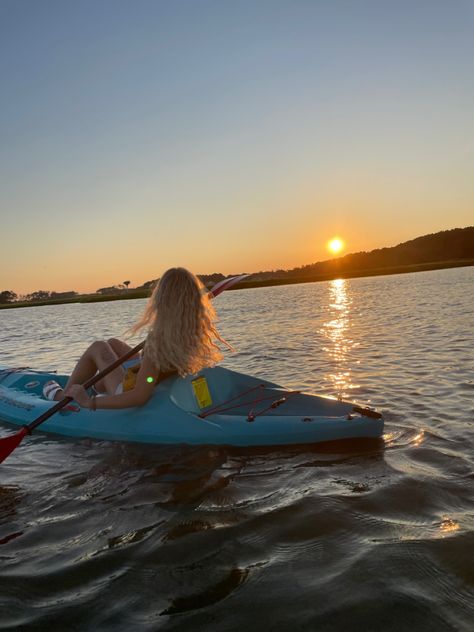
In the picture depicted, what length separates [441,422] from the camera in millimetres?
5277

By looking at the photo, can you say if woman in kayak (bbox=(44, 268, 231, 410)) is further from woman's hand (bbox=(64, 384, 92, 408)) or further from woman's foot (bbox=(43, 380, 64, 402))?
woman's foot (bbox=(43, 380, 64, 402))

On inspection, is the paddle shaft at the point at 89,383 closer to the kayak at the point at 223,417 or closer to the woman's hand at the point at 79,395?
the woman's hand at the point at 79,395

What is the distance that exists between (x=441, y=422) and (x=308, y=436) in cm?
150

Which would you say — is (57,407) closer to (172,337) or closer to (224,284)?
(172,337)

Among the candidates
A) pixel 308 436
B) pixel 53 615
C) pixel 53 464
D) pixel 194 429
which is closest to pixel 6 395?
pixel 53 464

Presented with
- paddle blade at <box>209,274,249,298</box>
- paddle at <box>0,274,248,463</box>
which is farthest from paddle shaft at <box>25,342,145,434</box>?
paddle blade at <box>209,274,249,298</box>

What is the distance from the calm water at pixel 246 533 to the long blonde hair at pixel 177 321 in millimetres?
948

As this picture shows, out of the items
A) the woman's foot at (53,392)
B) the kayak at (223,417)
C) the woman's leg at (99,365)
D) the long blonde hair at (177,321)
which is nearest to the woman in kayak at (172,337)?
the long blonde hair at (177,321)

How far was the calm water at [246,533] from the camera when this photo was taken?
2451mm

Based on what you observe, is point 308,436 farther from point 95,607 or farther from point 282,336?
point 282,336

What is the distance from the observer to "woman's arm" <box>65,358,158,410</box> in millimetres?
5055

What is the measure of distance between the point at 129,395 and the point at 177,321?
101 centimetres

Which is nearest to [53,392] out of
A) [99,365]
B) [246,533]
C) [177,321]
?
[99,365]

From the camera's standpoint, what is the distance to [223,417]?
17.1 feet
